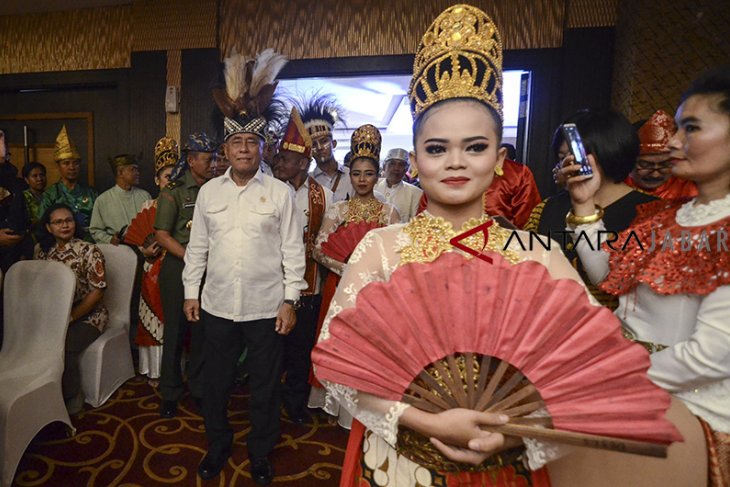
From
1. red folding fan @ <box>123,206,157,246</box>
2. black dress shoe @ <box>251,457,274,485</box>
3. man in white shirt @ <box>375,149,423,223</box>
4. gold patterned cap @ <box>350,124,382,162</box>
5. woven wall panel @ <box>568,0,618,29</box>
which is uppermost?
woven wall panel @ <box>568,0,618,29</box>

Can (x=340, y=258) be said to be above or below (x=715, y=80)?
below

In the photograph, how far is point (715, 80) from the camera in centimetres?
90

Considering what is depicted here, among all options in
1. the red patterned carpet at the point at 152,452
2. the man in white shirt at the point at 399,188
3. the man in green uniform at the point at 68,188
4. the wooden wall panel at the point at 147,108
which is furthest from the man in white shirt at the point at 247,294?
the wooden wall panel at the point at 147,108

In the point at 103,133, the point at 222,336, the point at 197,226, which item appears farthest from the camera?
the point at 103,133

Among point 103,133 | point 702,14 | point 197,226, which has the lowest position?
point 197,226

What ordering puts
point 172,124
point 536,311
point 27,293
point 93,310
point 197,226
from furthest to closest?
point 172,124 → point 93,310 → point 27,293 → point 197,226 → point 536,311

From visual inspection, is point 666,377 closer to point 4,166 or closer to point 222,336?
point 222,336

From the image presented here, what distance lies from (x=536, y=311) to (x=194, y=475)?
1930 mm

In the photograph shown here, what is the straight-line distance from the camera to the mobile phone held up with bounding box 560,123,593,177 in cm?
124

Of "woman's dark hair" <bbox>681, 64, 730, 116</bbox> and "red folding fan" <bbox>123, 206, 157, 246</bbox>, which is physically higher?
"woman's dark hair" <bbox>681, 64, 730, 116</bbox>

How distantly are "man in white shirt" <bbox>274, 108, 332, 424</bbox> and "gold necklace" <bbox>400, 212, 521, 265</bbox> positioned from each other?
1.54m

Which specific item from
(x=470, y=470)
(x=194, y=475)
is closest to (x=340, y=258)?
(x=194, y=475)

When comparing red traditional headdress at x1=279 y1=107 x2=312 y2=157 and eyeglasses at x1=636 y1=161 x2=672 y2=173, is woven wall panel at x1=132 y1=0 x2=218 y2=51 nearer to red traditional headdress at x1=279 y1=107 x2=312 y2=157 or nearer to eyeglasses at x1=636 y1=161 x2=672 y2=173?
red traditional headdress at x1=279 y1=107 x2=312 y2=157

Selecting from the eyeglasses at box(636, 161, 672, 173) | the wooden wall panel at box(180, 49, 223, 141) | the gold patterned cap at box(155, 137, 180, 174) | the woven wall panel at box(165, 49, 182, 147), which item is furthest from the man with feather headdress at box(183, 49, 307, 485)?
the woven wall panel at box(165, 49, 182, 147)
